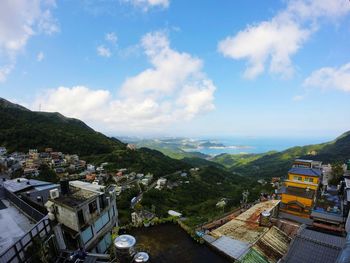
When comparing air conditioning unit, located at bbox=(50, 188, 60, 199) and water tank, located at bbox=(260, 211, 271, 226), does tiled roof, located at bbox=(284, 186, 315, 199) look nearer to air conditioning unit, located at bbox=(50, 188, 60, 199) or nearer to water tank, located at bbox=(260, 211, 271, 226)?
water tank, located at bbox=(260, 211, 271, 226)

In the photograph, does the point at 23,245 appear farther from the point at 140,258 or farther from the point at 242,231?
the point at 242,231

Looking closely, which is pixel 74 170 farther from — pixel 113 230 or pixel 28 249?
pixel 28 249

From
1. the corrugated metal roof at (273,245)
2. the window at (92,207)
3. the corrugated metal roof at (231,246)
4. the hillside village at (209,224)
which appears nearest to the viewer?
the hillside village at (209,224)

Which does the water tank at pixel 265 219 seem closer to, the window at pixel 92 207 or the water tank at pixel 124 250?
the window at pixel 92 207

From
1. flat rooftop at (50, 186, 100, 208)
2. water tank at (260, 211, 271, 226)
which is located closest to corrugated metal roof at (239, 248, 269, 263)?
water tank at (260, 211, 271, 226)

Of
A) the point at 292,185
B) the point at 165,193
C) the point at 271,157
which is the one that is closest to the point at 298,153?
the point at 271,157

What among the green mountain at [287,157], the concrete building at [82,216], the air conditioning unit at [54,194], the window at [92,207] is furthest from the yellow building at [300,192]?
the green mountain at [287,157]
